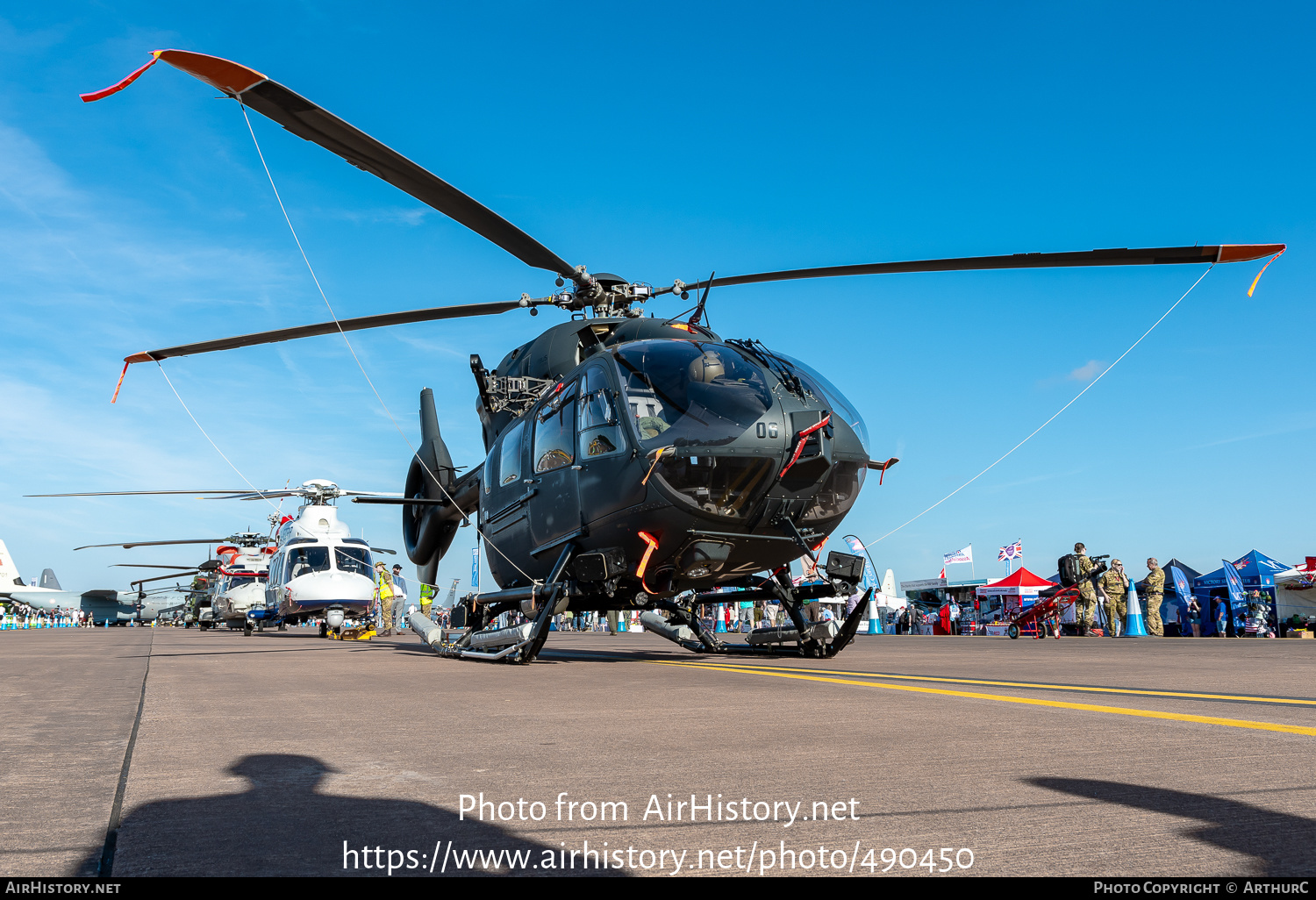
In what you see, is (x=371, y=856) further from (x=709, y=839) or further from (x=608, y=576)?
(x=608, y=576)

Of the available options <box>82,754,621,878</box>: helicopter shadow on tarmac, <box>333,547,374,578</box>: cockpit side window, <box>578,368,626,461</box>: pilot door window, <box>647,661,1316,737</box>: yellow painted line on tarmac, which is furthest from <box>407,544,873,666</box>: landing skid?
<box>333,547,374,578</box>: cockpit side window

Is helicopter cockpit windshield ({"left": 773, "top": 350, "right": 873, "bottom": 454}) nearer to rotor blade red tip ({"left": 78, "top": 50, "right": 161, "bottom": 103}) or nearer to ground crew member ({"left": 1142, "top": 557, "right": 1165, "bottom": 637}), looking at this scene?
rotor blade red tip ({"left": 78, "top": 50, "right": 161, "bottom": 103})

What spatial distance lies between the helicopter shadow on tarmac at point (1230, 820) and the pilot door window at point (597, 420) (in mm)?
6059

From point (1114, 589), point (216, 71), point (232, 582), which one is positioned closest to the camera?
point (216, 71)

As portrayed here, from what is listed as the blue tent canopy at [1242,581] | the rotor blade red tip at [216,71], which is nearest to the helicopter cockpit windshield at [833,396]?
the rotor blade red tip at [216,71]

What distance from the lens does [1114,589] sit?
2025 centimetres

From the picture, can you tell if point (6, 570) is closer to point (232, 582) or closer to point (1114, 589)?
point (232, 582)

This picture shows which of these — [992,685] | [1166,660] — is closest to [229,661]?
[992,685]

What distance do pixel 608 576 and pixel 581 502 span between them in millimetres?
823

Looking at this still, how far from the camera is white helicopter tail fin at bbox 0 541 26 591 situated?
205ft

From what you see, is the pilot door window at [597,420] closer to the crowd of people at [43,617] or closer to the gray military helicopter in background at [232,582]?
the gray military helicopter in background at [232,582]

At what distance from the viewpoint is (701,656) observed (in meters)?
11.6

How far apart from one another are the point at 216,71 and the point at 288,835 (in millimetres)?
5387

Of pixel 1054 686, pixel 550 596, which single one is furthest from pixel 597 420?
pixel 1054 686
